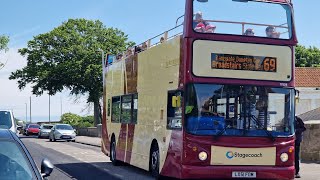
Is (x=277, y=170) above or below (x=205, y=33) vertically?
Answer: below

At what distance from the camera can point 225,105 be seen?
38.6 feet

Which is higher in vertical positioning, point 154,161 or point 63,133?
point 154,161

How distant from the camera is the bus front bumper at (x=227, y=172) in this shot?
11625 mm

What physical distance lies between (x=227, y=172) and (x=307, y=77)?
4277 centimetres

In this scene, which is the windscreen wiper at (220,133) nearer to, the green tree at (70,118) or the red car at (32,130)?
the red car at (32,130)

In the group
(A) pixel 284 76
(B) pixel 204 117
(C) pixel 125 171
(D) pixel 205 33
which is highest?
(D) pixel 205 33

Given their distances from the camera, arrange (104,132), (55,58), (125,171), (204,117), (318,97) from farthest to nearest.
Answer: (55,58)
(318,97)
(104,132)
(125,171)
(204,117)

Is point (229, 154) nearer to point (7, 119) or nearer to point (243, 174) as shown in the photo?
point (243, 174)

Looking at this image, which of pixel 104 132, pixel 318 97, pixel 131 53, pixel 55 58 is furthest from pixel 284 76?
pixel 55 58

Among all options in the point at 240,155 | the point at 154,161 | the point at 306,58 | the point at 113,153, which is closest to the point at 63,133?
the point at 113,153

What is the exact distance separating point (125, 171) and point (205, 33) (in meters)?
6.64

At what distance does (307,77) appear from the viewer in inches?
2071

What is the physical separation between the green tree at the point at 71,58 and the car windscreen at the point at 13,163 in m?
53.2

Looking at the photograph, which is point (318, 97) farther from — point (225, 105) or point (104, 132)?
point (225, 105)
